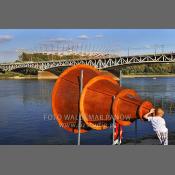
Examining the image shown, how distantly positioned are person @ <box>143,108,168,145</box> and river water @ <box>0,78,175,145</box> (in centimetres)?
61

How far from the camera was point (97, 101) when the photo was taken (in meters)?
8.29

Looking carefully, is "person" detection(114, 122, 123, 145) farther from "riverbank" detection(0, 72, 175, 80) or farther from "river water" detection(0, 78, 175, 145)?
"riverbank" detection(0, 72, 175, 80)

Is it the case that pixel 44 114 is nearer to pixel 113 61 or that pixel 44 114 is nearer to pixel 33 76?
pixel 33 76

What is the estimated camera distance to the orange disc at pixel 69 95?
28.3 ft

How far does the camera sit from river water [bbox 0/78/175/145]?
376 inches

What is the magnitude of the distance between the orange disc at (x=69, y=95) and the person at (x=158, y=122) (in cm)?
138

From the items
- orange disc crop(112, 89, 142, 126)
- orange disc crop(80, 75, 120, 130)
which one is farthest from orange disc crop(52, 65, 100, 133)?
orange disc crop(112, 89, 142, 126)

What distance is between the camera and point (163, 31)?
9.00 metres

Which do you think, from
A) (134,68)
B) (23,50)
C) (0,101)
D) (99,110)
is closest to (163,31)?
(134,68)

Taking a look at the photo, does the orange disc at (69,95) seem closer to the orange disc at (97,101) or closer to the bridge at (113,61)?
the orange disc at (97,101)

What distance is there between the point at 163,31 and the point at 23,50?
3.22m

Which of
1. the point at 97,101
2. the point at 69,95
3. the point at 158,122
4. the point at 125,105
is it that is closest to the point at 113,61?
the point at 69,95

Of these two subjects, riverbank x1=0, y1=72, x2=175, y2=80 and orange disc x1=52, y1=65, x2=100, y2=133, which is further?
riverbank x1=0, y1=72, x2=175, y2=80

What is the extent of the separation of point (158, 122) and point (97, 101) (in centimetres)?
126
